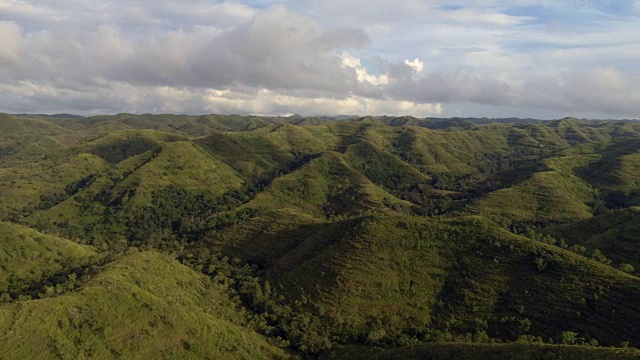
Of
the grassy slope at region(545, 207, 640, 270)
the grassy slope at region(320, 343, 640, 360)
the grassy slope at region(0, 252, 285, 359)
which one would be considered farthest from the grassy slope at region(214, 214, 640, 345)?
the grassy slope at region(545, 207, 640, 270)

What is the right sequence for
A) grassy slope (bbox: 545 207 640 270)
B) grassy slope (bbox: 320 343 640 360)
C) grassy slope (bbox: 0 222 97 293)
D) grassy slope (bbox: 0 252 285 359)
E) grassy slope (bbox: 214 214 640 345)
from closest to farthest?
grassy slope (bbox: 320 343 640 360)
grassy slope (bbox: 0 252 285 359)
grassy slope (bbox: 214 214 640 345)
grassy slope (bbox: 0 222 97 293)
grassy slope (bbox: 545 207 640 270)

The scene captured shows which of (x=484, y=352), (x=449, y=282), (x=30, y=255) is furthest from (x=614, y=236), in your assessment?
(x=30, y=255)

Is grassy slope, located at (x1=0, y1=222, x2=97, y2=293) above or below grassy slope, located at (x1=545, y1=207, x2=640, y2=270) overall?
below

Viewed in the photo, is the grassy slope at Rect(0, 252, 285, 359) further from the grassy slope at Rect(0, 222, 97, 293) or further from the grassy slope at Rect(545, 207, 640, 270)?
the grassy slope at Rect(545, 207, 640, 270)

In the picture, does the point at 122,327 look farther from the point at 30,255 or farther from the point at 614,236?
the point at 614,236

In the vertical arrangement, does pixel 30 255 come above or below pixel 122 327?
above

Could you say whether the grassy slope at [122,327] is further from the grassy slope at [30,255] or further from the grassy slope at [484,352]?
the grassy slope at [30,255]

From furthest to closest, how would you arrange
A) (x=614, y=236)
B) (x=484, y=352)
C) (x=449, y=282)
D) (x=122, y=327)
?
(x=614, y=236)
(x=449, y=282)
(x=122, y=327)
(x=484, y=352)

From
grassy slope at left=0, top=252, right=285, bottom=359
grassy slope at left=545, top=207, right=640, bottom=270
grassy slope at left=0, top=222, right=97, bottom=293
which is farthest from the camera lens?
grassy slope at left=545, top=207, right=640, bottom=270

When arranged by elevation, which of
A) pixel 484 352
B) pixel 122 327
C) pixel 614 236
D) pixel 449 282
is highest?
pixel 614 236

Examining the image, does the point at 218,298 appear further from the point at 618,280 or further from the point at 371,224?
the point at 618,280
